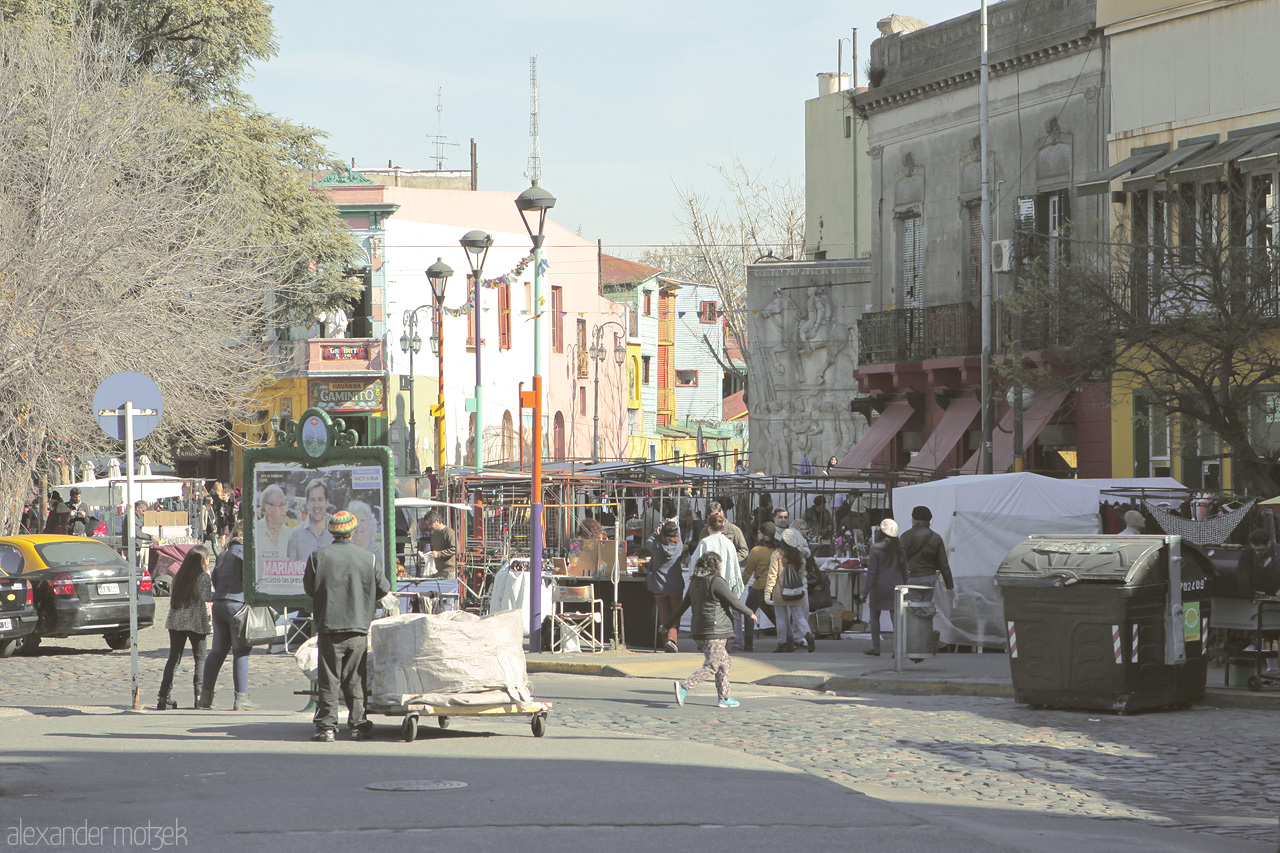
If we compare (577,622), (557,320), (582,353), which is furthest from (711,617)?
(582,353)

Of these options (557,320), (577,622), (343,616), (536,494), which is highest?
(557,320)

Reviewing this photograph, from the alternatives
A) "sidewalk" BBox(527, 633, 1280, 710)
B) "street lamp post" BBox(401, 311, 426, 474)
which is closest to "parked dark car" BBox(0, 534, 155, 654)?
"sidewalk" BBox(527, 633, 1280, 710)

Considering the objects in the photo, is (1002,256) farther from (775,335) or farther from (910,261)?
(775,335)

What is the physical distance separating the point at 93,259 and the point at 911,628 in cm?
1531

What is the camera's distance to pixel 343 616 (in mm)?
A: 11836

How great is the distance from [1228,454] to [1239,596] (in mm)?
10167

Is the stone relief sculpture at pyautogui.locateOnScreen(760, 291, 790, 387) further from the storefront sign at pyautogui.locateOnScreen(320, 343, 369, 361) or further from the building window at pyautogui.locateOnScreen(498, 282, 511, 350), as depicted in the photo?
the building window at pyautogui.locateOnScreen(498, 282, 511, 350)

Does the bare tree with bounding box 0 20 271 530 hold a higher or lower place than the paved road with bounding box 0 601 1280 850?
higher

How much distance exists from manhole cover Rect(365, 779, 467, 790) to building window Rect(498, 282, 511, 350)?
48978 millimetres

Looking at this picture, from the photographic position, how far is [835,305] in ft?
131

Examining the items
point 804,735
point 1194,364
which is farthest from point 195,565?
point 1194,364

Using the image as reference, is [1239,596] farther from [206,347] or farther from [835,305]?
[835,305]

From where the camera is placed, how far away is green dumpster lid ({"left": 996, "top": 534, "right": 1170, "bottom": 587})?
13742mm

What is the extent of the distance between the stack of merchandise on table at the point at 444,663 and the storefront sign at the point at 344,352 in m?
39.2
